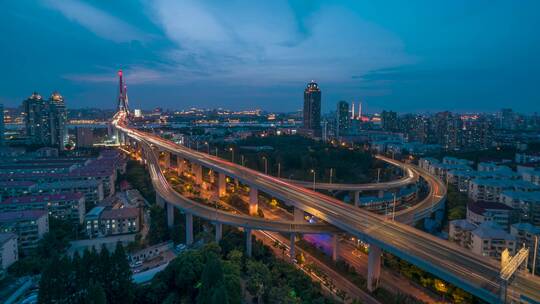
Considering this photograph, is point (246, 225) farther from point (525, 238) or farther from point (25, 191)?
point (25, 191)

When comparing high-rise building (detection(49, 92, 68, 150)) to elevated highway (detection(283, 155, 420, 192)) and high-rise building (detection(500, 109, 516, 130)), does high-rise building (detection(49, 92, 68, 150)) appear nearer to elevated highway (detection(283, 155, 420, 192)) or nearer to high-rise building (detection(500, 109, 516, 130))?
elevated highway (detection(283, 155, 420, 192))

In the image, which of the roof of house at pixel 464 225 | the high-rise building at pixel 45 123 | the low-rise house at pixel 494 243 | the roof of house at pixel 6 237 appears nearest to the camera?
the low-rise house at pixel 494 243

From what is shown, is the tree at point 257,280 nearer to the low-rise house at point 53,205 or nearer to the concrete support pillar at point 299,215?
the concrete support pillar at point 299,215

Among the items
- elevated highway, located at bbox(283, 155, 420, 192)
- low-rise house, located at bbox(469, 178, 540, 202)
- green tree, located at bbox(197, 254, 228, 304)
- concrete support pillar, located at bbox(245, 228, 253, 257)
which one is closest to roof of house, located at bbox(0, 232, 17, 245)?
green tree, located at bbox(197, 254, 228, 304)

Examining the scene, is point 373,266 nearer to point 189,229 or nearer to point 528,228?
point 528,228

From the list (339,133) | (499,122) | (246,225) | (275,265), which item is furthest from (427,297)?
(499,122)

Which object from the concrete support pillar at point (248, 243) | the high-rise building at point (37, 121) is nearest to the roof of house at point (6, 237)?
the concrete support pillar at point (248, 243)
